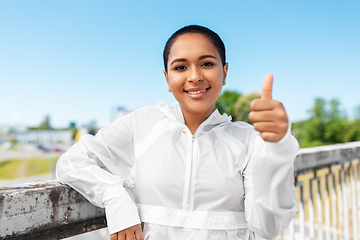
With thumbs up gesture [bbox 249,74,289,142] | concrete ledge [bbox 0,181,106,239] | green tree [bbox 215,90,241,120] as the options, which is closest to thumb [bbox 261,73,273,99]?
thumbs up gesture [bbox 249,74,289,142]

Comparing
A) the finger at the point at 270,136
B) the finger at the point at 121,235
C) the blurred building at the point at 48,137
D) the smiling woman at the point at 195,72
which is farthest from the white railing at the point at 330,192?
the blurred building at the point at 48,137

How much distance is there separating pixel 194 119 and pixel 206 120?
74 mm

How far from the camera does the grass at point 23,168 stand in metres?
43.4

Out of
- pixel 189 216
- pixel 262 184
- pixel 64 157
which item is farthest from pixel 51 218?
pixel 262 184

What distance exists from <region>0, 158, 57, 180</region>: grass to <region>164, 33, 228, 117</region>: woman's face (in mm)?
47496

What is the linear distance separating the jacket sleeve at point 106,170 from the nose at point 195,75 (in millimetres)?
351

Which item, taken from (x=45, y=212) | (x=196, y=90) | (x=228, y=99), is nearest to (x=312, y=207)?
(x=196, y=90)

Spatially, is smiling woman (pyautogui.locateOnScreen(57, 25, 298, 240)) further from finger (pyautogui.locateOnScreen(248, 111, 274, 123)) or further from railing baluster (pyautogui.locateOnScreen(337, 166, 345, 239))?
railing baluster (pyautogui.locateOnScreen(337, 166, 345, 239))

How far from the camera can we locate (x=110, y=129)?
1.24m

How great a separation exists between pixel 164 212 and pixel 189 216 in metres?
0.10

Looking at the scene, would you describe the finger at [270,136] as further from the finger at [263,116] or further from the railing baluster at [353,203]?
the railing baluster at [353,203]

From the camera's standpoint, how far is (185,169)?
1.15 m

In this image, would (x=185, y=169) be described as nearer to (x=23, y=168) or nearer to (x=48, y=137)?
(x=23, y=168)

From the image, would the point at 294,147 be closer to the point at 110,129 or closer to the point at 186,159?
the point at 186,159
